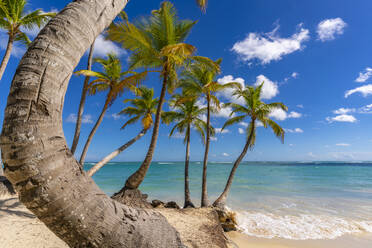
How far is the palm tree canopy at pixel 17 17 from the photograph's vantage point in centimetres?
814

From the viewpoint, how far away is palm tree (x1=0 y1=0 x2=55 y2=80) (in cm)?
816

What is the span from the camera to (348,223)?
8.96 meters

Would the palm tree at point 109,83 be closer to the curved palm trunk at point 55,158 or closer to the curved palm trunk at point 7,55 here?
the curved palm trunk at point 7,55

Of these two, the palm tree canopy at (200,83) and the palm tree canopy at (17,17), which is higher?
the palm tree canopy at (17,17)

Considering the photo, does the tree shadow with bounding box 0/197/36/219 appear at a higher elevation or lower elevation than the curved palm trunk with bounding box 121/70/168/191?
lower

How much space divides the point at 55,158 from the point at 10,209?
725 centimetres

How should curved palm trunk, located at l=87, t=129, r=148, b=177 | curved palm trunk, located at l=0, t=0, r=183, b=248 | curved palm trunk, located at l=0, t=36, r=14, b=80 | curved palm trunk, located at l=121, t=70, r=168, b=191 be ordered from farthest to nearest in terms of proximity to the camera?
1. curved palm trunk, located at l=87, t=129, r=148, b=177
2. curved palm trunk, located at l=0, t=36, r=14, b=80
3. curved palm trunk, located at l=121, t=70, r=168, b=191
4. curved palm trunk, located at l=0, t=0, r=183, b=248

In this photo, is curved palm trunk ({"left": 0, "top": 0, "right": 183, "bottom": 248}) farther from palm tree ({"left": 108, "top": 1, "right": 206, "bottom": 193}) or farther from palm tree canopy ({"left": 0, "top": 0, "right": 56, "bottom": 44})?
palm tree canopy ({"left": 0, "top": 0, "right": 56, "bottom": 44})

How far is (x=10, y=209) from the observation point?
19.3 feet

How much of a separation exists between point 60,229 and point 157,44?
7.96m

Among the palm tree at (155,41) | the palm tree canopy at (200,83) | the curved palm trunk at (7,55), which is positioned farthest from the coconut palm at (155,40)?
the curved palm trunk at (7,55)

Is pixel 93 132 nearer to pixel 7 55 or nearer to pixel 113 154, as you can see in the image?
pixel 113 154

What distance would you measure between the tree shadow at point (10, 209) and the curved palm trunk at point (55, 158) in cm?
596

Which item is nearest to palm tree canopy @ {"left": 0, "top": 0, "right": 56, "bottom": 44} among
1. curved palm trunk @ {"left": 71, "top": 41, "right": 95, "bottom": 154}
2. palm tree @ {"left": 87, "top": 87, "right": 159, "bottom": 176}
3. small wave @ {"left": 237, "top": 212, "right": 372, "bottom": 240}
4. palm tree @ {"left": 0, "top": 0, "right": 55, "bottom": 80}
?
palm tree @ {"left": 0, "top": 0, "right": 55, "bottom": 80}
